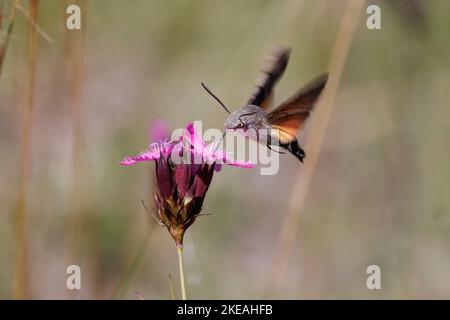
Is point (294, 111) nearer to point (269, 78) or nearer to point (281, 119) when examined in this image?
point (281, 119)

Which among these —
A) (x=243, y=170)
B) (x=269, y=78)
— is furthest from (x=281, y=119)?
(x=243, y=170)

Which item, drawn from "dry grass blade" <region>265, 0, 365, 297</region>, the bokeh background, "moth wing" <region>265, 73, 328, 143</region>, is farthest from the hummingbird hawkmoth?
the bokeh background

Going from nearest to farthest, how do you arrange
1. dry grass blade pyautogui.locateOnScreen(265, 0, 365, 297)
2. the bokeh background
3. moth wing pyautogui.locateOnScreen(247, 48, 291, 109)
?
moth wing pyautogui.locateOnScreen(247, 48, 291, 109), dry grass blade pyautogui.locateOnScreen(265, 0, 365, 297), the bokeh background

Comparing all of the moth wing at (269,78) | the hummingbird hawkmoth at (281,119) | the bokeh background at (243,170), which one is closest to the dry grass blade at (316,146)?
the moth wing at (269,78)

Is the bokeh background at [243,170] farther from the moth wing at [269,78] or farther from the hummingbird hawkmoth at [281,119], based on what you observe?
the hummingbird hawkmoth at [281,119]

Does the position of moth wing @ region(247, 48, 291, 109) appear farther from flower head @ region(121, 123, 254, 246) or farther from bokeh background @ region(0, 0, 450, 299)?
bokeh background @ region(0, 0, 450, 299)

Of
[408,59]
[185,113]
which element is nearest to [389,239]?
[408,59]
